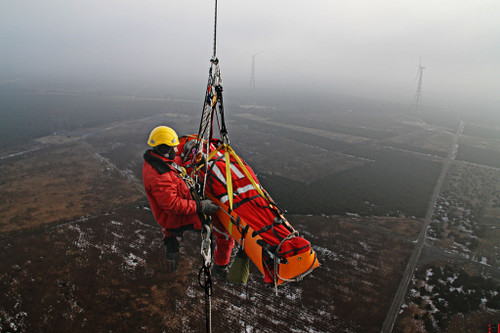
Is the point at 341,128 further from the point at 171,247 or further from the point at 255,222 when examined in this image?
the point at 255,222

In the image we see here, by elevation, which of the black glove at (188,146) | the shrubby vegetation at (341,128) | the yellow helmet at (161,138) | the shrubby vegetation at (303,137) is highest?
the yellow helmet at (161,138)

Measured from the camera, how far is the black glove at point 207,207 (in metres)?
4.41

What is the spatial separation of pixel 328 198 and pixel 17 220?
A: 28108 millimetres

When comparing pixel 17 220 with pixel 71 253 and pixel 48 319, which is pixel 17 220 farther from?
pixel 48 319

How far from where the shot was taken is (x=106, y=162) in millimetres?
40156

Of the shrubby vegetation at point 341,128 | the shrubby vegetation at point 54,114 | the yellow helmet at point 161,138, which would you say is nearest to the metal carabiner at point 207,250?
the yellow helmet at point 161,138

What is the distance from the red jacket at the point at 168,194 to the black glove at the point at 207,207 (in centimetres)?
9

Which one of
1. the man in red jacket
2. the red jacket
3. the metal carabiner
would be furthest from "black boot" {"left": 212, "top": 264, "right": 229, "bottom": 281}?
the metal carabiner

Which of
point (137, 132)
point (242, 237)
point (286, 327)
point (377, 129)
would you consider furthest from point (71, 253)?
point (377, 129)

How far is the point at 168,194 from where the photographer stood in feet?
14.4

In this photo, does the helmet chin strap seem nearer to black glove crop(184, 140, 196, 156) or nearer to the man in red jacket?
the man in red jacket

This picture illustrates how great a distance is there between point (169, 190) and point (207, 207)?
2.16ft

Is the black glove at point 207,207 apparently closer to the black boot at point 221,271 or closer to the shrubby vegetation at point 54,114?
the black boot at point 221,271

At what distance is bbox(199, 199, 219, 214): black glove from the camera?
441 centimetres
